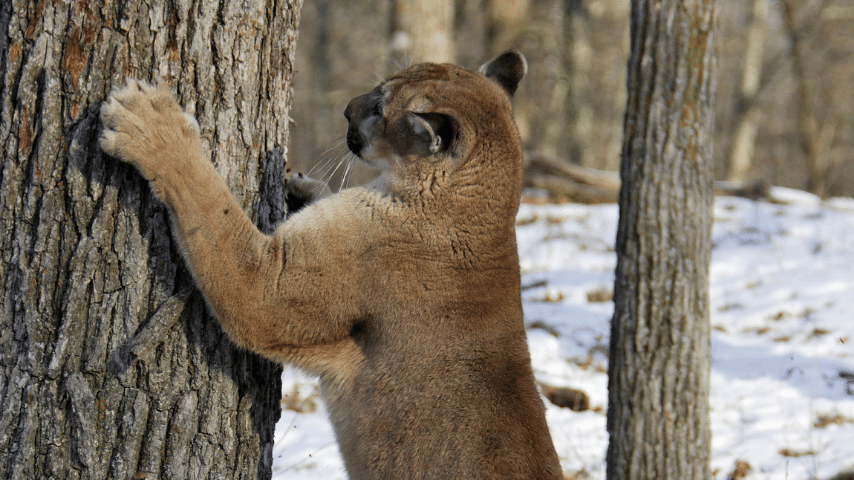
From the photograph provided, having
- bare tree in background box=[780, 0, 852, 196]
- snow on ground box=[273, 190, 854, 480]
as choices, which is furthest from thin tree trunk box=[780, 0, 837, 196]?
snow on ground box=[273, 190, 854, 480]

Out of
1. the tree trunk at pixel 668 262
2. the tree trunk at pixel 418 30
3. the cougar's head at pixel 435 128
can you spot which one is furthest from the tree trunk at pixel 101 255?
the tree trunk at pixel 418 30

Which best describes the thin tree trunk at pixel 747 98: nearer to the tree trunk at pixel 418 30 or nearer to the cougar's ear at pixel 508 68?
the tree trunk at pixel 418 30

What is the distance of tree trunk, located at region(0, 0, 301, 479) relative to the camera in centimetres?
229

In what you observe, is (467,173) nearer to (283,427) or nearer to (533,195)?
(283,427)

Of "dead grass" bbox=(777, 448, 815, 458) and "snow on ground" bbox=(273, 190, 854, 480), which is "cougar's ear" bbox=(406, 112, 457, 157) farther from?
"dead grass" bbox=(777, 448, 815, 458)

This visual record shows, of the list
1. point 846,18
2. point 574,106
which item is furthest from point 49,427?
point 846,18

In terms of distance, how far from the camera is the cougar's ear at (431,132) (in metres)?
2.89

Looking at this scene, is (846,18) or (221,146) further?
(846,18)

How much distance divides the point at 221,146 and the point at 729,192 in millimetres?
12467

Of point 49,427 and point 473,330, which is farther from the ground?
point 473,330

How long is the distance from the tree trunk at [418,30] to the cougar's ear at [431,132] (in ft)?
22.8

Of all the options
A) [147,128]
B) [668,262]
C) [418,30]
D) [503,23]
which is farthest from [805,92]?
[147,128]

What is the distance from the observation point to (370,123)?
3.28 m

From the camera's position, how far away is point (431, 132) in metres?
2.88
